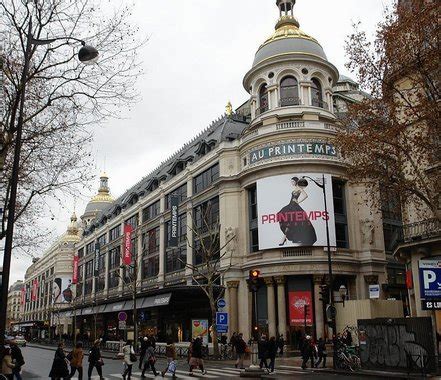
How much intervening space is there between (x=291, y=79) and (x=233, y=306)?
19.1 metres

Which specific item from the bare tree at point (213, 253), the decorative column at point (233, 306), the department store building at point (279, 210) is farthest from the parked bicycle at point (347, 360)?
the decorative column at point (233, 306)

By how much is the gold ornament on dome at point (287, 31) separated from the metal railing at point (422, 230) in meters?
23.5

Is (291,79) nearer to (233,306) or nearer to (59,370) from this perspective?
(233,306)

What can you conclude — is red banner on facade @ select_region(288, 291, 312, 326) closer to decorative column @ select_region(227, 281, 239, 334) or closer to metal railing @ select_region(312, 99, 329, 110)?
decorative column @ select_region(227, 281, 239, 334)

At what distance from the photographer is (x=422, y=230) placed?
26.5 m

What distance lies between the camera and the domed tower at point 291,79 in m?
43.2

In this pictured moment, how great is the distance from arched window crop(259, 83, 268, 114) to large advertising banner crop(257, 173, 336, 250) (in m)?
7.68

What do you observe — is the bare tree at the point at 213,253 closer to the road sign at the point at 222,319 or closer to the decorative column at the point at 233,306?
the decorative column at the point at 233,306

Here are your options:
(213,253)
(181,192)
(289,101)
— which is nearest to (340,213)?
(289,101)

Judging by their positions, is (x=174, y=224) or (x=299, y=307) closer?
(x=299, y=307)

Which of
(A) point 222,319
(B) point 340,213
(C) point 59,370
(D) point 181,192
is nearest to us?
(C) point 59,370

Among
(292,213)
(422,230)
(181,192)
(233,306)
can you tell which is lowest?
(233,306)

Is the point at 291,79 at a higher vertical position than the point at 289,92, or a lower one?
higher

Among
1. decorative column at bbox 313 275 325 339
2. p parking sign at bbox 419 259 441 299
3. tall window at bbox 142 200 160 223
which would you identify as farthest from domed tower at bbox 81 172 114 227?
p parking sign at bbox 419 259 441 299
